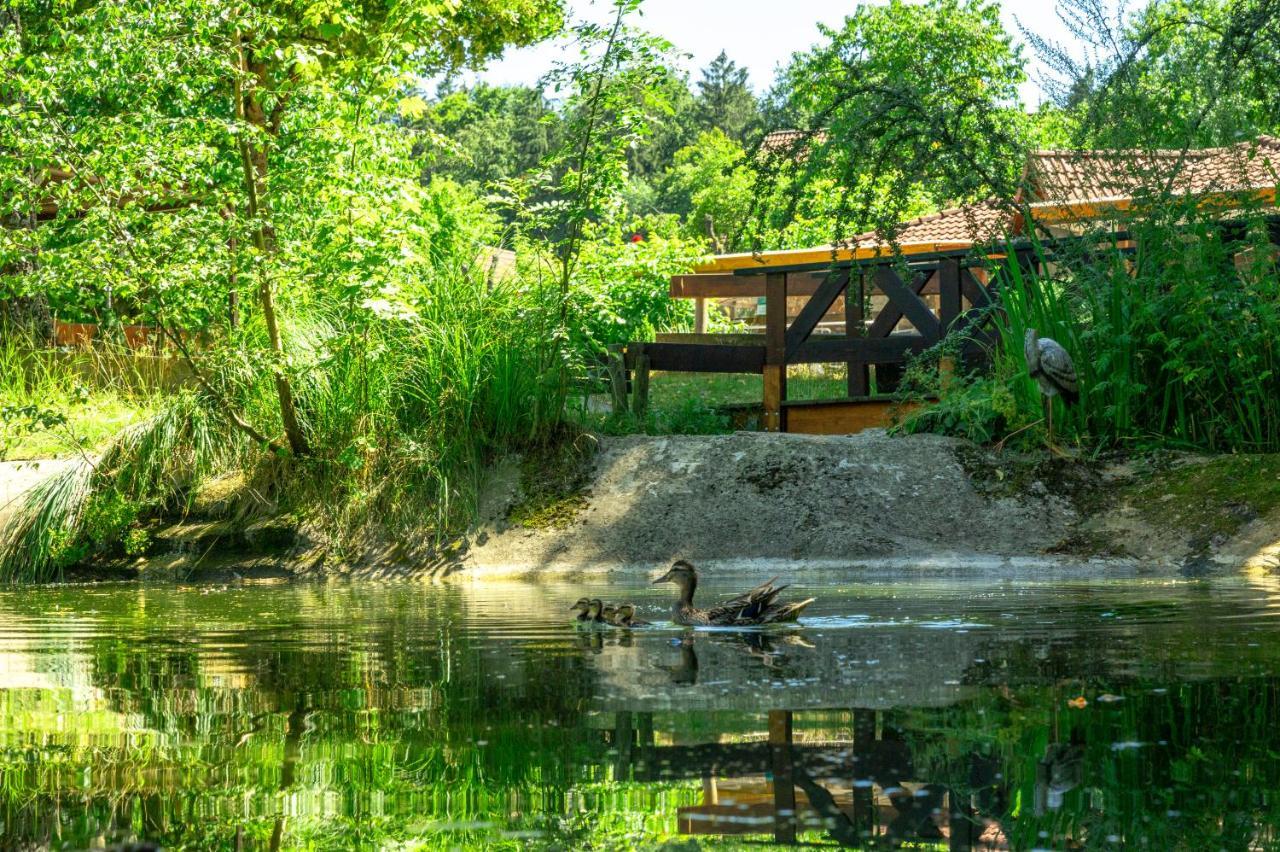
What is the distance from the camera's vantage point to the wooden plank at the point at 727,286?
1897 cm

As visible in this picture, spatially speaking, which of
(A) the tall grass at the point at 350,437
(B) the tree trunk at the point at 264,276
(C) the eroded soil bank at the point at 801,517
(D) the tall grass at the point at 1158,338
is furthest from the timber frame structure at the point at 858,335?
(B) the tree trunk at the point at 264,276

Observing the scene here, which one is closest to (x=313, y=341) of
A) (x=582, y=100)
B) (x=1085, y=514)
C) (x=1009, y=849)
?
(x=582, y=100)

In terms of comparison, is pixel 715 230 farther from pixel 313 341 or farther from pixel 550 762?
pixel 550 762

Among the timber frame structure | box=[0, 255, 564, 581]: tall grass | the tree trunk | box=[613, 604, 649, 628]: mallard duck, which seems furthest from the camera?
the timber frame structure

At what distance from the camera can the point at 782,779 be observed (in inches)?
125

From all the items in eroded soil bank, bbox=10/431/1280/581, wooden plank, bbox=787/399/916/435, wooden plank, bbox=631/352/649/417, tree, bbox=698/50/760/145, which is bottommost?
eroded soil bank, bbox=10/431/1280/581

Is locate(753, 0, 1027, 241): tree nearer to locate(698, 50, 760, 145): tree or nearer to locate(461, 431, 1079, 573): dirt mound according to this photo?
locate(461, 431, 1079, 573): dirt mound

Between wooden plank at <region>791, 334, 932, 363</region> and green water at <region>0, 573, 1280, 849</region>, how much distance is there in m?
8.27

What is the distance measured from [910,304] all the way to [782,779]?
39.5 ft

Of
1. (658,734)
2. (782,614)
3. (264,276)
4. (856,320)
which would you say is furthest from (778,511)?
(658,734)

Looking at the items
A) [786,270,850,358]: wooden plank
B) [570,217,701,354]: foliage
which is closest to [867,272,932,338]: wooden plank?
[786,270,850,358]: wooden plank

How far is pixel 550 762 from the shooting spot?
346cm

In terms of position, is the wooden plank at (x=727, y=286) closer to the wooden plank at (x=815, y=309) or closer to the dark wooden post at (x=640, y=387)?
the wooden plank at (x=815, y=309)

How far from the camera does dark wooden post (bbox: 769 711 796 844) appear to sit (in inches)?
109
